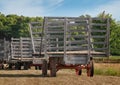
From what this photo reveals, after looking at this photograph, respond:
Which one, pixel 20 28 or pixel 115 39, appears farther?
pixel 20 28

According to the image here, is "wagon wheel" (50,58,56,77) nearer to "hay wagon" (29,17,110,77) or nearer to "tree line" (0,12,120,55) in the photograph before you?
"hay wagon" (29,17,110,77)

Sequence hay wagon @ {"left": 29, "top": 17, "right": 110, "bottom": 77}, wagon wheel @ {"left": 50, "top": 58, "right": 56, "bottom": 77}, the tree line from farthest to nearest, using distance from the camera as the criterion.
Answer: the tree line → wagon wheel @ {"left": 50, "top": 58, "right": 56, "bottom": 77} → hay wagon @ {"left": 29, "top": 17, "right": 110, "bottom": 77}

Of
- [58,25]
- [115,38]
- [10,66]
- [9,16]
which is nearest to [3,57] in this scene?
[10,66]

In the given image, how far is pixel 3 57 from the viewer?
1266 inches

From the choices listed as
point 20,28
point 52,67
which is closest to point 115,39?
point 20,28

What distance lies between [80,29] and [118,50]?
65.0 meters

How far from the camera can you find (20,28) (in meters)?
103

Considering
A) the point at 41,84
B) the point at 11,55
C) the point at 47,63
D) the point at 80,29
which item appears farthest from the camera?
the point at 11,55

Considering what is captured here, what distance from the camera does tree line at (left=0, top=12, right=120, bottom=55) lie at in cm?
7944

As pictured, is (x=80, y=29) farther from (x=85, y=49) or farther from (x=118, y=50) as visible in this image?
(x=118, y=50)

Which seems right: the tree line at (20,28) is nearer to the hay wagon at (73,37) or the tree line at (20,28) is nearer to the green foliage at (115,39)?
the green foliage at (115,39)

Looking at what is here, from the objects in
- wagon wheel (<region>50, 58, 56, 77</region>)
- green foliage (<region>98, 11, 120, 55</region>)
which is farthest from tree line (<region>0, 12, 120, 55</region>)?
wagon wheel (<region>50, 58, 56, 77</region>)

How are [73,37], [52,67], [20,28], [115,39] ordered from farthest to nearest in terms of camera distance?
[20,28], [115,39], [52,67], [73,37]

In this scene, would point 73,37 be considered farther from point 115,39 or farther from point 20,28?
point 20,28
